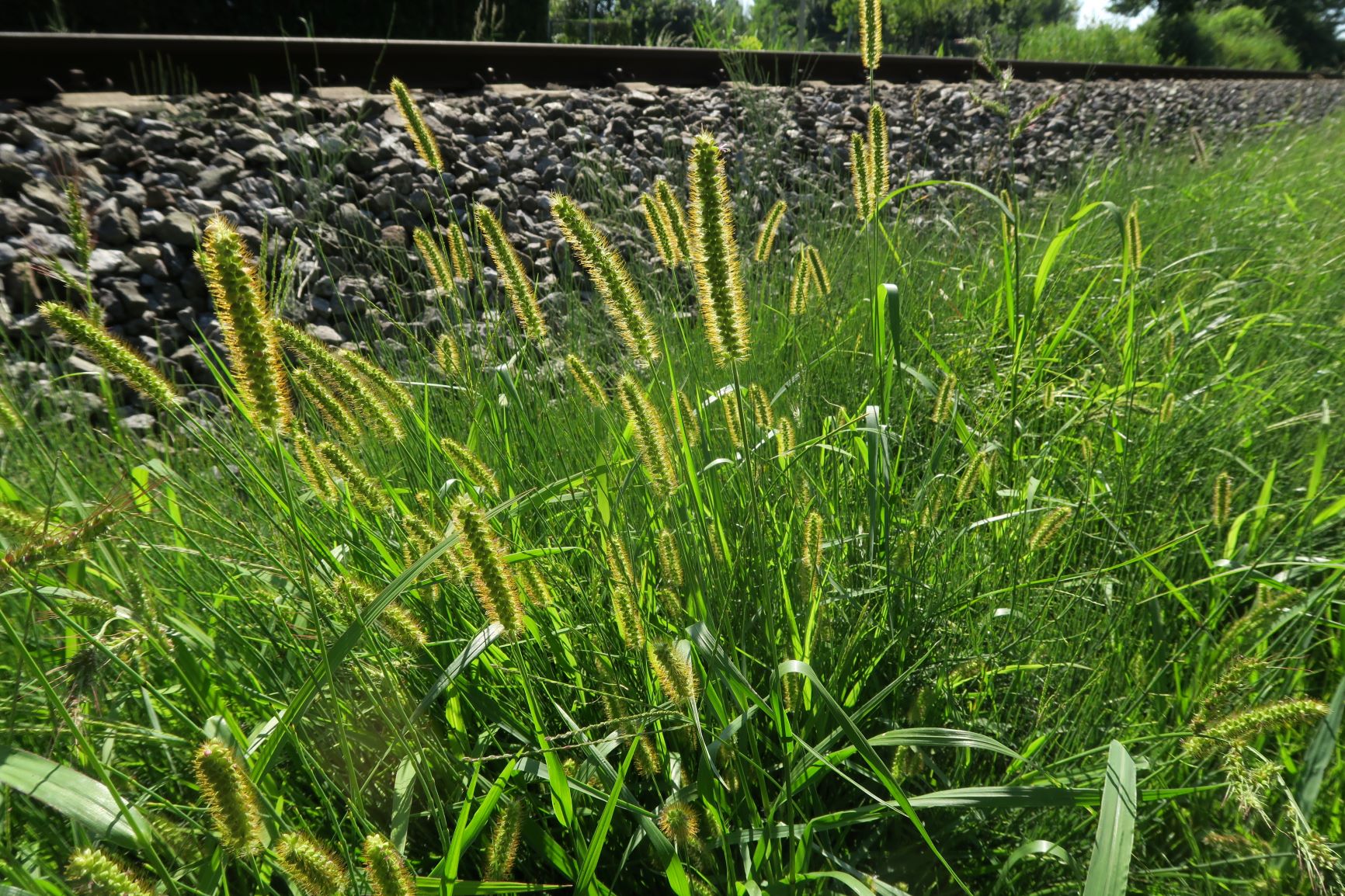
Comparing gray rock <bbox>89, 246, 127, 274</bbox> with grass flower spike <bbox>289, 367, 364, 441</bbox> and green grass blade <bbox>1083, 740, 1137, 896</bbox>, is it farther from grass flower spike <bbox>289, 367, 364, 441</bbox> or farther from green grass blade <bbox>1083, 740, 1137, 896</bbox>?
green grass blade <bbox>1083, 740, 1137, 896</bbox>

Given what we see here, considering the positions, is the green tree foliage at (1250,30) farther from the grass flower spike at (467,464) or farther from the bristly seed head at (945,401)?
the grass flower spike at (467,464)

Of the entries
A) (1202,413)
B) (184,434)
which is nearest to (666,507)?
(1202,413)

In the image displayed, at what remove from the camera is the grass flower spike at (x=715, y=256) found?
3.92ft

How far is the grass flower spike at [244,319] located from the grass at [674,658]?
0.07 meters

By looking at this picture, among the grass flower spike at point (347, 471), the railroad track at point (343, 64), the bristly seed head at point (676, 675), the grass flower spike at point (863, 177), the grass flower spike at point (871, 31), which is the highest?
the railroad track at point (343, 64)

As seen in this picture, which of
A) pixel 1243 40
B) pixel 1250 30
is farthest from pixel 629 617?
pixel 1250 30

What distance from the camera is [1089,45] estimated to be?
23328 millimetres

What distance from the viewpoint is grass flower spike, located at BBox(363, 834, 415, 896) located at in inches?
34.6

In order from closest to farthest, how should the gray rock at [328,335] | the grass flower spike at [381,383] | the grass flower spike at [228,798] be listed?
1. the grass flower spike at [228,798]
2. the grass flower spike at [381,383]
3. the gray rock at [328,335]

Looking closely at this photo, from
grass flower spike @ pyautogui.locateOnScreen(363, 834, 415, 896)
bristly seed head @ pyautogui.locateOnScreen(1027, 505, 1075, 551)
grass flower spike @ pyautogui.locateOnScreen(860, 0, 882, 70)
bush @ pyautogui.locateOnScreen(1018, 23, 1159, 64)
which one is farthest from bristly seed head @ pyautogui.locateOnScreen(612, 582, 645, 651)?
bush @ pyautogui.locateOnScreen(1018, 23, 1159, 64)

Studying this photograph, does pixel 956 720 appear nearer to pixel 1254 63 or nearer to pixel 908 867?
pixel 908 867

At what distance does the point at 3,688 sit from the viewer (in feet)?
5.04

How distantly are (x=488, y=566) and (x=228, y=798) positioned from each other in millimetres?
349

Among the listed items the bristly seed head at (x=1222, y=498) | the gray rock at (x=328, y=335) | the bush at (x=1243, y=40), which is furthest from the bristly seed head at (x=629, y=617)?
the bush at (x=1243, y=40)
